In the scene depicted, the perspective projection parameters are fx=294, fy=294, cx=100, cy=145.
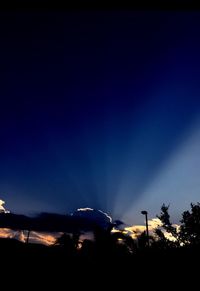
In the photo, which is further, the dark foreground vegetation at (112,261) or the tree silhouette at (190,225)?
the tree silhouette at (190,225)

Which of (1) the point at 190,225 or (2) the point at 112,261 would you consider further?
(1) the point at 190,225

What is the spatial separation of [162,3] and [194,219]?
43.7 metres

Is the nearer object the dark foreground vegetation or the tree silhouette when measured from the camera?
the dark foreground vegetation

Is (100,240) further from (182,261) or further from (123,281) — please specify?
(182,261)

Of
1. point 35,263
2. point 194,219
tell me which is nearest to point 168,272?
point 35,263

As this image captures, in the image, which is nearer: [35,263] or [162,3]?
[162,3]

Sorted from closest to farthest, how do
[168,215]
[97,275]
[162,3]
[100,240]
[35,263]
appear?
[162,3] < [97,275] < [35,263] < [100,240] < [168,215]

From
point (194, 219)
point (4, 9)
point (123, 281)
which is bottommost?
point (4, 9)

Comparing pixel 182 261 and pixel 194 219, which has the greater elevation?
pixel 194 219

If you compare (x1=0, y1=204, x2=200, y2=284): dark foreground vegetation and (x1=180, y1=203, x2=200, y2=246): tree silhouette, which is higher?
(x1=180, y1=203, x2=200, y2=246): tree silhouette

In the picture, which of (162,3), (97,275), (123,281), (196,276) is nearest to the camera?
(162,3)

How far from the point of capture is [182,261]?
13109mm

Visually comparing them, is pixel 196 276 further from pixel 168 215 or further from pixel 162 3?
pixel 168 215

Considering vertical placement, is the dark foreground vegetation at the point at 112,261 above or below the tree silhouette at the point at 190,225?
below
